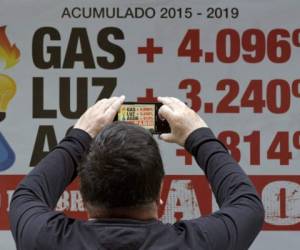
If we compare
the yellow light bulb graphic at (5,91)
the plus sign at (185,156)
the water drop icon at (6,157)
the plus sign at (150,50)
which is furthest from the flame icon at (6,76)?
the plus sign at (185,156)

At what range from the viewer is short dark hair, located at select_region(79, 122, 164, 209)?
118cm

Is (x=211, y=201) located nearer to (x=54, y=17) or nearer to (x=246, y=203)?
(x=54, y=17)

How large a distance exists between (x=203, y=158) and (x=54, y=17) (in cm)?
151

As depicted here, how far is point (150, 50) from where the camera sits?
2.62 metres

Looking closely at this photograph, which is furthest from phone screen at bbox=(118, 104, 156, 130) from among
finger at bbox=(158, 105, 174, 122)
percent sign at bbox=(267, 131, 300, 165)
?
percent sign at bbox=(267, 131, 300, 165)

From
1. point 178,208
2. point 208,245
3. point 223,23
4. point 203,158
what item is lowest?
point 178,208

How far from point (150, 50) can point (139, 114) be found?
1121 mm

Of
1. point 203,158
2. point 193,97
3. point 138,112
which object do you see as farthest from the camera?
point 193,97

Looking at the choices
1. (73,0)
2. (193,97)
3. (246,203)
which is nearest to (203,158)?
(246,203)

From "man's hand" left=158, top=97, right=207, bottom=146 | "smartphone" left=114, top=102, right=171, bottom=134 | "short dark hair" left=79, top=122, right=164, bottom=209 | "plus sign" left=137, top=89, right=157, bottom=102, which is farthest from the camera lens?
"plus sign" left=137, top=89, right=157, bottom=102

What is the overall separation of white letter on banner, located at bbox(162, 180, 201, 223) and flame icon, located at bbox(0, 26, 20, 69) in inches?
32.3

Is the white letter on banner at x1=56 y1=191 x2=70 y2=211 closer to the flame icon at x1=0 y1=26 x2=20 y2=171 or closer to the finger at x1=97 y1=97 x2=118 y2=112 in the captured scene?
the flame icon at x1=0 y1=26 x2=20 y2=171

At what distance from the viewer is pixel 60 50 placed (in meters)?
2.62

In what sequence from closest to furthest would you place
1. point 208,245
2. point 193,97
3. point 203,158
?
point 208,245 < point 203,158 < point 193,97
